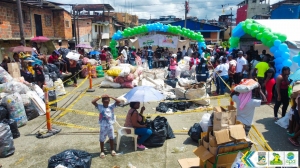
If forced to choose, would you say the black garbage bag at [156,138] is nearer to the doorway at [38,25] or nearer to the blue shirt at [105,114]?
the blue shirt at [105,114]

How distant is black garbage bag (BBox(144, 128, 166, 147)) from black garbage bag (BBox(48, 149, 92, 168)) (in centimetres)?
Answer: 150

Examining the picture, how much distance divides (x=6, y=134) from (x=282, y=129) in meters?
6.36

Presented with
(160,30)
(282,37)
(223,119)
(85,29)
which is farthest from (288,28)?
(85,29)

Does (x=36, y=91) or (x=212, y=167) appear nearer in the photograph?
(x=212, y=167)

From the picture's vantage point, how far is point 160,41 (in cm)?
1861

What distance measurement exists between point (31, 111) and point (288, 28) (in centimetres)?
1097

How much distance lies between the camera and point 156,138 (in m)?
5.26

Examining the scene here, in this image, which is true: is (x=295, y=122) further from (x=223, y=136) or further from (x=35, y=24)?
(x=35, y=24)

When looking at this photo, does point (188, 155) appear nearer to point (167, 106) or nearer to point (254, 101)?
point (254, 101)

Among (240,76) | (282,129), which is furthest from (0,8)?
(282,129)

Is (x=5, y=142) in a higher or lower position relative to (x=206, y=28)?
lower

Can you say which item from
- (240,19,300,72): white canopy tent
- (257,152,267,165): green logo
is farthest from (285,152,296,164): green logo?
(240,19,300,72): white canopy tent

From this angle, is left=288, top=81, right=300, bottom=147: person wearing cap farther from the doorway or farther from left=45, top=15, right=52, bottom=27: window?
left=45, top=15, right=52, bottom=27: window

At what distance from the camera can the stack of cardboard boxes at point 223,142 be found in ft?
12.0
